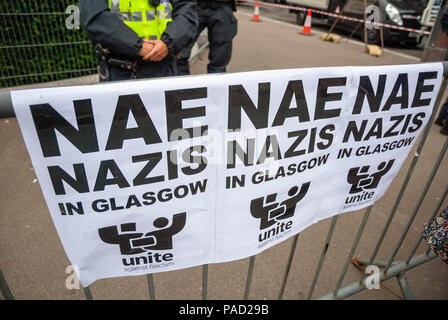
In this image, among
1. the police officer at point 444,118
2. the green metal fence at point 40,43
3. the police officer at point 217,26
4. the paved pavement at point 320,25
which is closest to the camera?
the police officer at point 217,26

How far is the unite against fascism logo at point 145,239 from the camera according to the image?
1.16 m

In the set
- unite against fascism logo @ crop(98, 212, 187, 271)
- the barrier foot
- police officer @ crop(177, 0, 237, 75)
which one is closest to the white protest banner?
unite against fascism logo @ crop(98, 212, 187, 271)

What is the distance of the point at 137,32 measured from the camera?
2.37 metres

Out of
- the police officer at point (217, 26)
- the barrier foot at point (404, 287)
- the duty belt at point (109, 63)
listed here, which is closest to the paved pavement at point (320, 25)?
the police officer at point (217, 26)

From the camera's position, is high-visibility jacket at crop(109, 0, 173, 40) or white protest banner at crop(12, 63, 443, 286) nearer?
white protest banner at crop(12, 63, 443, 286)

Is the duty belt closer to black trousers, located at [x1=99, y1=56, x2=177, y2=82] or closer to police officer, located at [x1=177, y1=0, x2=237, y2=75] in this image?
black trousers, located at [x1=99, y1=56, x2=177, y2=82]

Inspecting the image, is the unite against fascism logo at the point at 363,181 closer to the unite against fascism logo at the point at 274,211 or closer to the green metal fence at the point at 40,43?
the unite against fascism logo at the point at 274,211

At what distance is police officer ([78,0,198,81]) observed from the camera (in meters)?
2.23

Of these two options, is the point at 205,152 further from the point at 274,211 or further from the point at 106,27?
the point at 106,27

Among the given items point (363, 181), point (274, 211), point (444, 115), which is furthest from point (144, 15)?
point (444, 115)

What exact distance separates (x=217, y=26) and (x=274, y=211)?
3.42 meters

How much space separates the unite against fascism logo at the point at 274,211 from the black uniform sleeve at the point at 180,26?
1.60m

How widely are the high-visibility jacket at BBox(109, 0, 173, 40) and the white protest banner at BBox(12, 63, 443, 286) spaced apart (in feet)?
5.12
